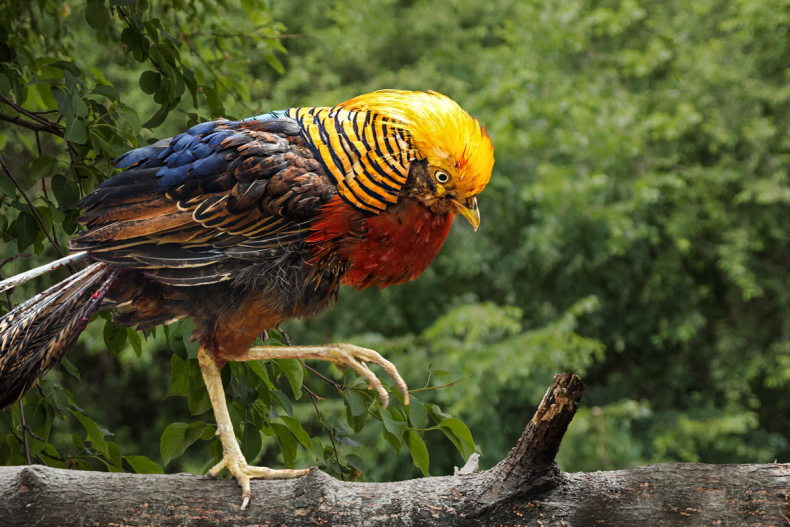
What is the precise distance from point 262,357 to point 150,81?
86 cm

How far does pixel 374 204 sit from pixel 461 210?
190 mm

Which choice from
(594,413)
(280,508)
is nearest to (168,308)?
(280,508)

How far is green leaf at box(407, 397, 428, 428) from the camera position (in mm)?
1937

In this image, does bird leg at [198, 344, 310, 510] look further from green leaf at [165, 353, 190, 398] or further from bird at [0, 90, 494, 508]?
green leaf at [165, 353, 190, 398]

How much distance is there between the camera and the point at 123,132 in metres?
2.07

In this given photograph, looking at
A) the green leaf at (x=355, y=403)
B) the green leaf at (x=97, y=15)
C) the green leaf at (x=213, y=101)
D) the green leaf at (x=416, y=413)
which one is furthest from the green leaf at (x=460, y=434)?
the green leaf at (x=97, y=15)

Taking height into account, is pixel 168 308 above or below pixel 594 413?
above

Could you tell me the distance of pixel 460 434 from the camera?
6.45 ft

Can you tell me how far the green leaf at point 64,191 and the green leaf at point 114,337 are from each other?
35 centimetres

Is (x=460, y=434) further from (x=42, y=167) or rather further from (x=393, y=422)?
(x=42, y=167)

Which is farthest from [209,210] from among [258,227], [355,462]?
[355,462]

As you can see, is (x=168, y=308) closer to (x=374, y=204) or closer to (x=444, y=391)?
(x=374, y=204)

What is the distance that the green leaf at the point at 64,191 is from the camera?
2.00m

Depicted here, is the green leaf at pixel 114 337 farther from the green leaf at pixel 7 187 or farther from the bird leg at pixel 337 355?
the bird leg at pixel 337 355
